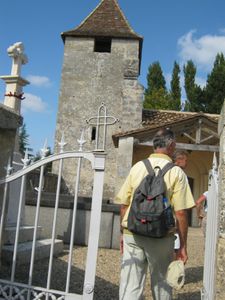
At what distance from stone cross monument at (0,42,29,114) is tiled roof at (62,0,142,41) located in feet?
47.7

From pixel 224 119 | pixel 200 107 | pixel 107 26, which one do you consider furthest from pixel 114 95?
pixel 224 119

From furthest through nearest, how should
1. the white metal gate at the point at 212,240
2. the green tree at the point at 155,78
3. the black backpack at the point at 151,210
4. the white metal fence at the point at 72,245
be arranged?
the green tree at the point at 155,78, the white metal fence at the point at 72,245, the white metal gate at the point at 212,240, the black backpack at the point at 151,210

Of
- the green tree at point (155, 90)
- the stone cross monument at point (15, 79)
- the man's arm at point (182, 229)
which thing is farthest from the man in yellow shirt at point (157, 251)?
the green tree at point (155, 90)

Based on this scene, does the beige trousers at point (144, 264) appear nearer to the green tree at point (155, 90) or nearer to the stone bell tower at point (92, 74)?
the stone bell tower at point (92, 74)

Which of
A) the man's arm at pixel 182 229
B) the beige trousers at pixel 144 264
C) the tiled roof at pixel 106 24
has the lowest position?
the beige trousers at pixel 144 264

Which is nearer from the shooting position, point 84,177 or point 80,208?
point 80,208

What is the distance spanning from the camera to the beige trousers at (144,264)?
2969 millimetres

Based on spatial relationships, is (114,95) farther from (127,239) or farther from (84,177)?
(127,239)

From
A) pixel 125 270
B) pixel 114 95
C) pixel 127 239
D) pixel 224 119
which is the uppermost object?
pixel 114 95

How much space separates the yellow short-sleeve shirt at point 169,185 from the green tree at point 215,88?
27356 millimetres

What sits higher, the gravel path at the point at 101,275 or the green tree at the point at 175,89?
the green tree at the point at 175,89

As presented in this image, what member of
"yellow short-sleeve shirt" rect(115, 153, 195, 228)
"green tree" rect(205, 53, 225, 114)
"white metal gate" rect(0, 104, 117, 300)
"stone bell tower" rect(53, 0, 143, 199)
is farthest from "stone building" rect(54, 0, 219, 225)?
"yellow short-sleeve shirt" rect(115, 153, 195, 228)

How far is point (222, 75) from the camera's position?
3048 cm

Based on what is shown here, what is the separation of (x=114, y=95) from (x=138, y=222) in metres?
18.5
